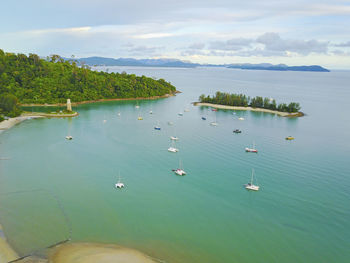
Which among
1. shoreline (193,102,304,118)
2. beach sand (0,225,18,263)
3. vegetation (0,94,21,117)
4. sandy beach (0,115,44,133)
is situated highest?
vegetation (0,94,21,117)

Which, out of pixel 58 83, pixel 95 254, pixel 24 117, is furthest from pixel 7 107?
pixel 95 254

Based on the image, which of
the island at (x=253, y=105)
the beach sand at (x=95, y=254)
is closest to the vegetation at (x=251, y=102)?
the island at (x=253, y=105)

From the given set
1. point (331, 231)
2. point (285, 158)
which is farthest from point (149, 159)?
point (331, 231)

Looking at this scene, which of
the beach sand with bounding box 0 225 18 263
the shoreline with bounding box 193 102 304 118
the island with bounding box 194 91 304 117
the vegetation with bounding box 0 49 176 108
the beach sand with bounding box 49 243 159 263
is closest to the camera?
the beach sand with bounding box 0 225 18 263

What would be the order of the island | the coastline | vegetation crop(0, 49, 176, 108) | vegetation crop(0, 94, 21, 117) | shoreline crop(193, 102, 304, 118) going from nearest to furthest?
the coastline → vegetation crop(0, 94, 21, 117) → shoreline crop(193, 102, 304, 118) → the island → vegetation crop(0, 49, 176, 108)

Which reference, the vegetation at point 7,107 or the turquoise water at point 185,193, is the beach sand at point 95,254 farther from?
the vegetation at point 7,107

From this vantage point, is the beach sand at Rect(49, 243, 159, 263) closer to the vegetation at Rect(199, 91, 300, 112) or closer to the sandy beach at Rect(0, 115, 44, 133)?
the sandy beach at Rect(0, 115, 44, 133)

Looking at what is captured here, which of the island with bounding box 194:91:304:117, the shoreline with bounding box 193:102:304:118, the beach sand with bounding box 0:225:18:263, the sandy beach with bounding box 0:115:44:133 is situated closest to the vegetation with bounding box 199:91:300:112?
the island with bounding box 194:91:304:117
